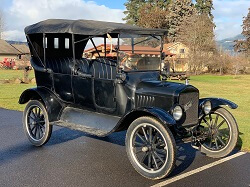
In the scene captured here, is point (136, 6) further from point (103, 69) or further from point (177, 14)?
point (103, 69)

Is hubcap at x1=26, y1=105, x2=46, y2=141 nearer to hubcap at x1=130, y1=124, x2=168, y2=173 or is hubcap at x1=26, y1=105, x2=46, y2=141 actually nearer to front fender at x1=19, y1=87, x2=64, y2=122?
front fender at x1=19, y1=87, x2=64, y2=122

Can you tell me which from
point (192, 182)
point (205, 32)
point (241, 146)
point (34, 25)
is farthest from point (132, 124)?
point (205, 32)

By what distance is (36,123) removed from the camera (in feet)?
20.4

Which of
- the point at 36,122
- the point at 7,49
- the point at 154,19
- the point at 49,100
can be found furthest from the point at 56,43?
the point at 7,49

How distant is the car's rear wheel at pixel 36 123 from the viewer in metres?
5.96

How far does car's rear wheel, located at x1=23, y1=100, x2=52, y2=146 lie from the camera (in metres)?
5.96

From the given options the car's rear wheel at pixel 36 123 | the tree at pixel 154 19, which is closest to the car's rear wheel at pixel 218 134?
the car's rear wheel at pixel 36 123

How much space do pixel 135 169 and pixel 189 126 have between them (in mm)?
1144

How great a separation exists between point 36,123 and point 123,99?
6.46 ft

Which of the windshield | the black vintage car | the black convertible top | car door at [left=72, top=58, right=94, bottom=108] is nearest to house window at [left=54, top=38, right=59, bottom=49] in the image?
the black vintage car

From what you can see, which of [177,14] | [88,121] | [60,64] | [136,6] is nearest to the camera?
[88,121]

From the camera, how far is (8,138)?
6.54 meters

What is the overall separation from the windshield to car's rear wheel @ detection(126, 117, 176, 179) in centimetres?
117

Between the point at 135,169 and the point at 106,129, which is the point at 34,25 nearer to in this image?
the point at 106,129
